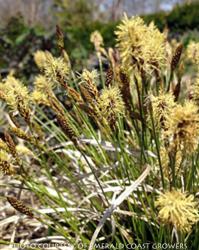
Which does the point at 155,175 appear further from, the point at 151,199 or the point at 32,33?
the point at 32,33

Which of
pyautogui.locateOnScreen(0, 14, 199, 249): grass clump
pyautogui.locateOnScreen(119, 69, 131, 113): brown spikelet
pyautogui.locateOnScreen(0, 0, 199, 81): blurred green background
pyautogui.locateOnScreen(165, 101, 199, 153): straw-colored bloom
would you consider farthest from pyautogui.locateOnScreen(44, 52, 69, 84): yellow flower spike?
pyautogui.locateOnScreen(0, 0, 199, 81): blurred green background

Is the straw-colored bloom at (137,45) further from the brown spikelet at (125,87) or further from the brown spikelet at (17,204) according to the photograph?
the brown spikelet at (17,204)

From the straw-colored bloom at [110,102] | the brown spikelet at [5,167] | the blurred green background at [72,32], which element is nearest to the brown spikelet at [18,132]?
the brown spikelet at [5,167]

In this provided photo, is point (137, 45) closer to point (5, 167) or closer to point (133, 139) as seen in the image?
point (5, 167)

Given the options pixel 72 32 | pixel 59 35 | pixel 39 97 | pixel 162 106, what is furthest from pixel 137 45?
pixel 72 32

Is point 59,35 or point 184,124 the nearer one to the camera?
point 184,124

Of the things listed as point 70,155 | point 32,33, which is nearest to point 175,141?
point 70,155

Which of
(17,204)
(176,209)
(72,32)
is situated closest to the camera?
(176,209)

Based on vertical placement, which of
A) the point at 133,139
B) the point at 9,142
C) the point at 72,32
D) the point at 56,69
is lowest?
the point at 9,142

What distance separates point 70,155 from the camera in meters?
1.89

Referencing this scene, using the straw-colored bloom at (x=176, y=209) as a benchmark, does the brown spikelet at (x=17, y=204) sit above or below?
below

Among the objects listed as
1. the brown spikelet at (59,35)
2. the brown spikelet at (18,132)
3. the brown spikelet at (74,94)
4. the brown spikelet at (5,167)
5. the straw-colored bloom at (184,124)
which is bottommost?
the brown spikelet at (5,167)

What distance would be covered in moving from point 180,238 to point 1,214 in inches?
46.4

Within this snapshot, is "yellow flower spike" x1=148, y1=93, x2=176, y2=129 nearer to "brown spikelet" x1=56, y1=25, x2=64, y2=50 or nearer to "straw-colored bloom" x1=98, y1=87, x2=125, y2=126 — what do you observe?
"straw-colored bloom" x1=98, y1=87, x2=125, y2=126
